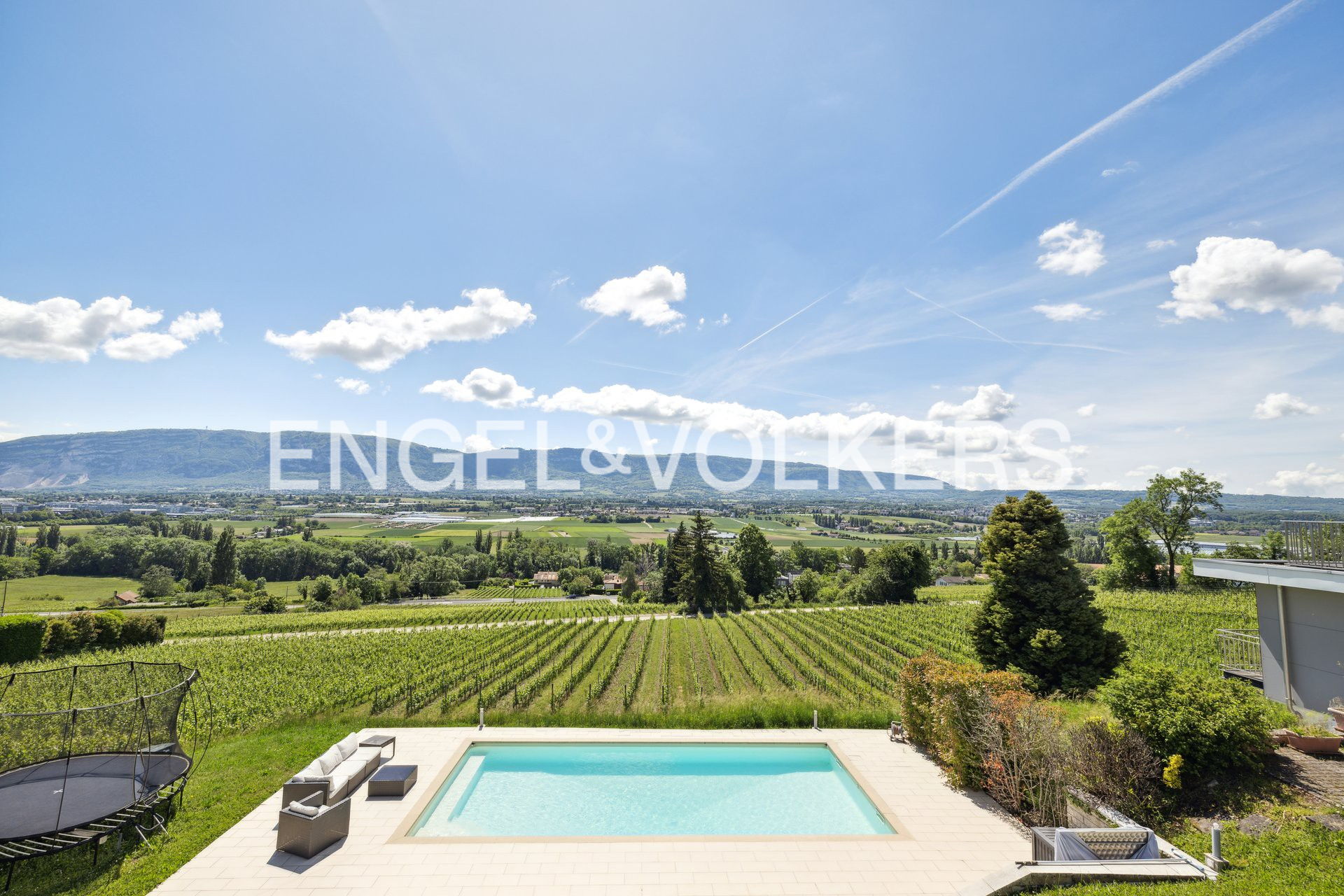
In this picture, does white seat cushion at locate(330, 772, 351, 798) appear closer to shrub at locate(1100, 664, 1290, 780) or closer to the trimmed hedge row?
shrub at locate(1100, 664, 1290, 780)

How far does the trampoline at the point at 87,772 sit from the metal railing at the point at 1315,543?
57.2 feet

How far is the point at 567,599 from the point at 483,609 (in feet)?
58.2

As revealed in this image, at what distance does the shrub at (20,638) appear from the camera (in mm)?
19344

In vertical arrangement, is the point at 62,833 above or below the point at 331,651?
above

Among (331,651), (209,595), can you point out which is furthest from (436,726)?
(209,595)

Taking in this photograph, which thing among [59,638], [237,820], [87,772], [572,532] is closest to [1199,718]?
[237,820]

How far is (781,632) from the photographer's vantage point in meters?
26.5

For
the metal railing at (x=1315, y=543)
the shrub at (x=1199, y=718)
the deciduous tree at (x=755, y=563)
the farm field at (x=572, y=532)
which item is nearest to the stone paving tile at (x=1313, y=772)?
the shrub at (x=1199, y=718)

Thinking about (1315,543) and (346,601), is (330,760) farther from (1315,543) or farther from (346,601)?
(346,601)

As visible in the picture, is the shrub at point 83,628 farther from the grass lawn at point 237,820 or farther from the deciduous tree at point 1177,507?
the deciduous tree at point 1177,507

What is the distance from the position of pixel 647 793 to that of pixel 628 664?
10507 mm

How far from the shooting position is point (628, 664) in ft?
65.6

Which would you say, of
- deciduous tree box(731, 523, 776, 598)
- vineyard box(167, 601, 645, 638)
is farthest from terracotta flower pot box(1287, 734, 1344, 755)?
deciduous tree box(731, 523, 776, 598)

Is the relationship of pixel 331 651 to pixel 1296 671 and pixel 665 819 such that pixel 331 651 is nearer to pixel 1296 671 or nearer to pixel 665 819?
pixel 665 819
